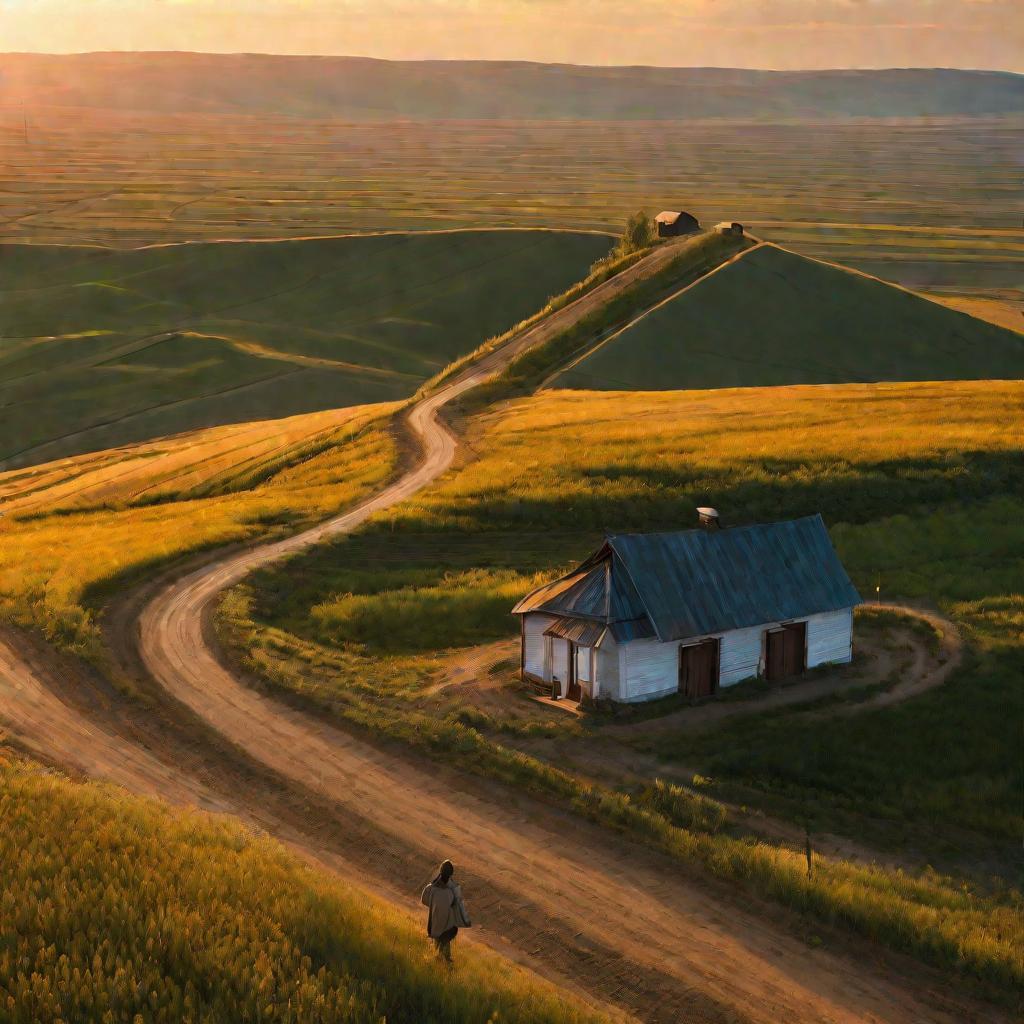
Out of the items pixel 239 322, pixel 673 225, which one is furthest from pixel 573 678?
pixel 239 322

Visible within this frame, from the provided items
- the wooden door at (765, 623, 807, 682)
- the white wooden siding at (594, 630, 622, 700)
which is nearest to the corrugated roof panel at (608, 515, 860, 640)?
the wooden door at (765, 623, 807, 682)

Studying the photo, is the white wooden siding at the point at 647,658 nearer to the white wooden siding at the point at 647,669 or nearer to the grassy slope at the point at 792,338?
the white wooden siding at the point at 647,669

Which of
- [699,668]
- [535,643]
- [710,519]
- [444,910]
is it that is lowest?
[699,668]

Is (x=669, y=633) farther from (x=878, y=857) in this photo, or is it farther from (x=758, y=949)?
(x=758, y=949)

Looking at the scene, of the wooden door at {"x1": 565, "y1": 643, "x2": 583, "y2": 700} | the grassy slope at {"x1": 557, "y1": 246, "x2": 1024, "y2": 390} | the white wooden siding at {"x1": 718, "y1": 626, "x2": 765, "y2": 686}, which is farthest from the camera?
the grassy slope at {"x1": 557, "y1": 246, "x2": 1024, "y2": 390}

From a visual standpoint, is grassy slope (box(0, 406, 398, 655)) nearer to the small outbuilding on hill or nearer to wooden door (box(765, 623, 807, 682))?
wooden door (box(765, 623, 807, 682))

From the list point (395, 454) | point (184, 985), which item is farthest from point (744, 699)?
point (395, 454)

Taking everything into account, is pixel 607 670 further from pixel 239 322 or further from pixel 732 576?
pixel 239 322
